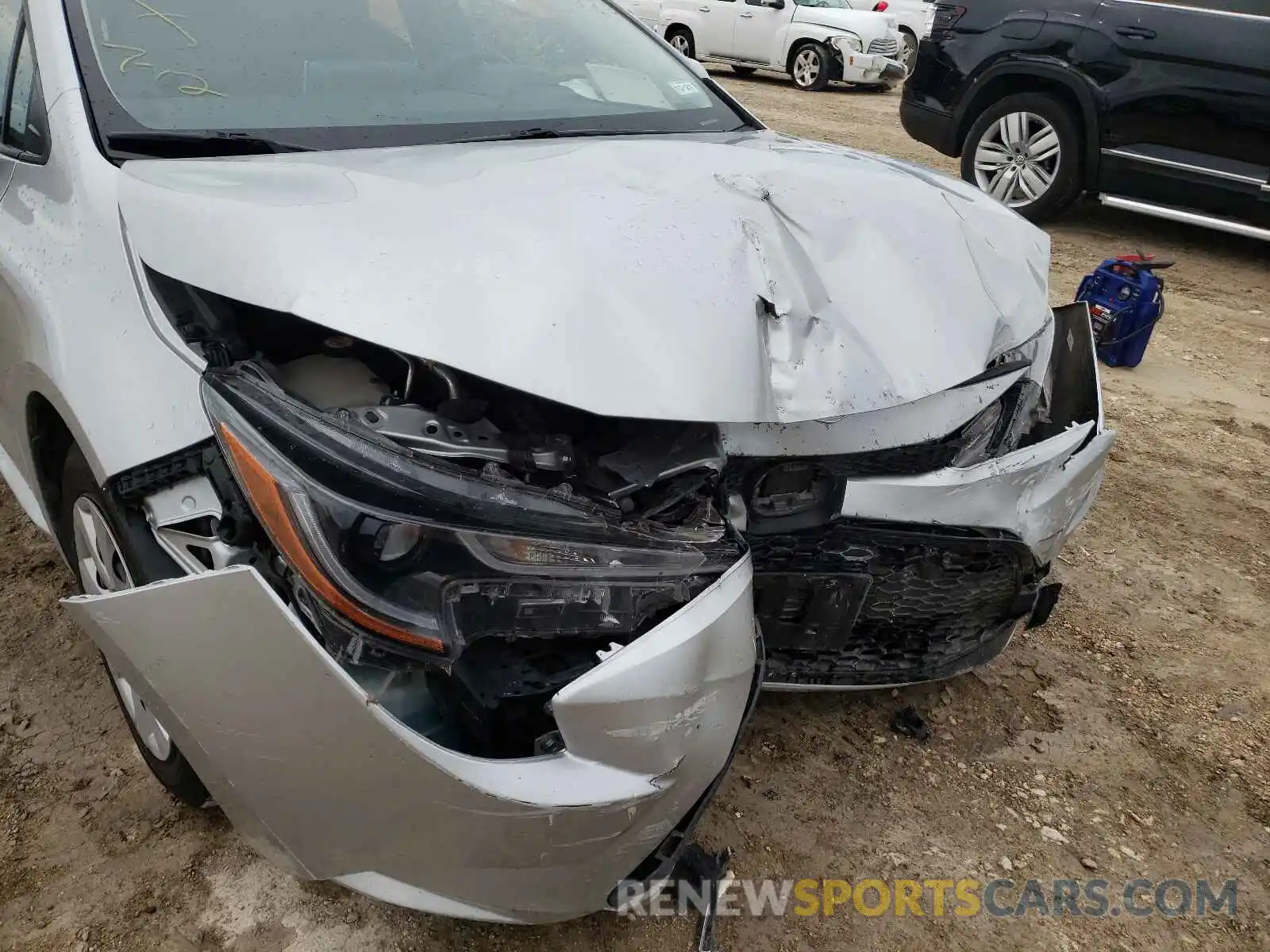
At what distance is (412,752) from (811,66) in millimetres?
12423

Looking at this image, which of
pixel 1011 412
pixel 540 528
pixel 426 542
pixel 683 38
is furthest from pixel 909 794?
pixel 683 38

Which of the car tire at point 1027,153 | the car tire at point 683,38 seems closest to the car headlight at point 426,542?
the car tire at point 1027,153

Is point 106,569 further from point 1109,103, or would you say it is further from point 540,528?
point 1109,103

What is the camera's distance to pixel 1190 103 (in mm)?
5191

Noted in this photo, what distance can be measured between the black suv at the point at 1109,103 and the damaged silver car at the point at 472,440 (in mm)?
4094

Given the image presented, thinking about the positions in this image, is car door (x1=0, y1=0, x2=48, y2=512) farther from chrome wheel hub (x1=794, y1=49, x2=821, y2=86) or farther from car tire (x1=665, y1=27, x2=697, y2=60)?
car tire (x1=665, y1=27, x2=697, y2=60)

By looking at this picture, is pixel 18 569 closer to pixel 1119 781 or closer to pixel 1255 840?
pixel 1119 781

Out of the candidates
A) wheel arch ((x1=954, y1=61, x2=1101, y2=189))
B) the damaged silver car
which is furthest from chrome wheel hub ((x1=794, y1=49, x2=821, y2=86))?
the damaged silver car

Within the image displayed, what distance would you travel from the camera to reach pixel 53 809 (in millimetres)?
1845

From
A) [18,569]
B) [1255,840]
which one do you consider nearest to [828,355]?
[1255,840]

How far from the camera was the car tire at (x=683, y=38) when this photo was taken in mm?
12281

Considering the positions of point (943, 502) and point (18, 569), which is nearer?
point (943, 502)

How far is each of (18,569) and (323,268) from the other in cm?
178

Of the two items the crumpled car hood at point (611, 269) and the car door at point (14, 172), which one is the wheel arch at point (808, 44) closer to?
the crumpled car hood at point (611, 269)
